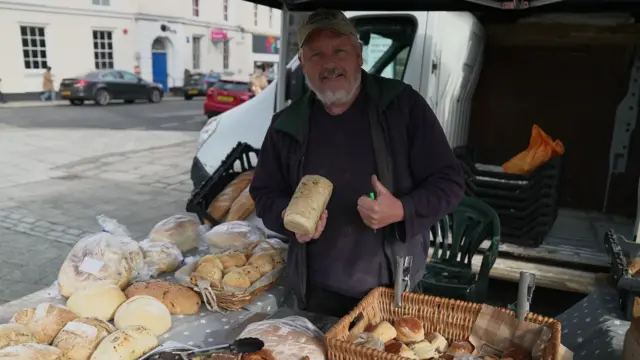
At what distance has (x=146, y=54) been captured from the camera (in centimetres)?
2567

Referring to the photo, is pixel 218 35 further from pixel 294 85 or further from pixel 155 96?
pixel 294 85

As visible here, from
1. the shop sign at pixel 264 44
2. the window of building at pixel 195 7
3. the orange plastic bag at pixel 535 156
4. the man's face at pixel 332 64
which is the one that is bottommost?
the orange plastic bag at pixel 535 156

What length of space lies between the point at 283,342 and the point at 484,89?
4.47m

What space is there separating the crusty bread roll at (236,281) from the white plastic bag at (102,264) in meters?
0.42

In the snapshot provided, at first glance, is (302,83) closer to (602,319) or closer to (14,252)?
(602,319)

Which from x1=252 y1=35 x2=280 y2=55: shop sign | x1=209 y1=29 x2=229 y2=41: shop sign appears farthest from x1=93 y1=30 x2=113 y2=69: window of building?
x1=252 y1=35 x2=280 y2=55: shop sign

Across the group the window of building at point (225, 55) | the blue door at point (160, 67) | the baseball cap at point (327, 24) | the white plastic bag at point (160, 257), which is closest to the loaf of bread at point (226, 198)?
the white plastic bag at point (160, 257)

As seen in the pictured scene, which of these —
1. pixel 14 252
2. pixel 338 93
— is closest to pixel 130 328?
pixel 338 93

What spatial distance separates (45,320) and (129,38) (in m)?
25.4

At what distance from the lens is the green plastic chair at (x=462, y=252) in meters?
3.25

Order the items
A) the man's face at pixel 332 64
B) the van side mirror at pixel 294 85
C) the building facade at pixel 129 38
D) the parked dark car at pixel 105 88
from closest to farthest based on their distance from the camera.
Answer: the man's face at pixel 332 64 < the van side mirror at pixel 294 85 < the parked dark car at pixel 105 88 < the building facade at pixel 129 38

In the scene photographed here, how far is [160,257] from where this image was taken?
8.05 ft

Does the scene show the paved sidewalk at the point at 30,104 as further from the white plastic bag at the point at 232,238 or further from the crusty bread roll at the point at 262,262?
the crusty bread roll at the point at 262,262

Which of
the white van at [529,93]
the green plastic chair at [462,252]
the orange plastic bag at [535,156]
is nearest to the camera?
the green plastic chair at [462,252]
